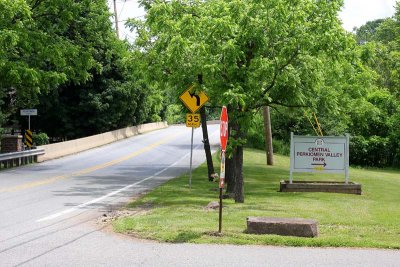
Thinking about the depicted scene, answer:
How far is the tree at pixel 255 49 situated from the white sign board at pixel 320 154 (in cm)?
485

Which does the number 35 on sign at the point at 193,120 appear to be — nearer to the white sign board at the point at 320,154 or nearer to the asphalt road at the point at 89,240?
the asphalt road at the point at 89,240

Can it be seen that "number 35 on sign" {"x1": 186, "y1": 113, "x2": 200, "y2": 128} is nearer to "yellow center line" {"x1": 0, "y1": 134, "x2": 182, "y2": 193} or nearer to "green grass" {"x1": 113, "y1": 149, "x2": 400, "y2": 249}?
"green grass" {"x1": 113, "y1": 149, "x2": 400, "y2": 249}

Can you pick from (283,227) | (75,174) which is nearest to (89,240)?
(283,227)

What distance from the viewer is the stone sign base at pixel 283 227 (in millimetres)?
10312

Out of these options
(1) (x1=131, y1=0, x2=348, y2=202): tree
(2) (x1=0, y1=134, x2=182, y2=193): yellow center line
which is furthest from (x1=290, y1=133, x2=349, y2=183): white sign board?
(2) (x1=0, y1=134, x2=182, y2=193): yellow center line

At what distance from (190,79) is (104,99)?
3474 cm

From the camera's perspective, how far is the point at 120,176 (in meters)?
24.7

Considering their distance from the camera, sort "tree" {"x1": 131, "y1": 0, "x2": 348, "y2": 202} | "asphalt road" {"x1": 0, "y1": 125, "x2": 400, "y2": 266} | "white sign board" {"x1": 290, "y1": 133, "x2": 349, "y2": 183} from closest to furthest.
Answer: "asphalt road" {"x1": 0, "y1": 125, "x2": 400, "y2": 266}, "tree" {"x1": 131, "y1": 0, "x2": 348, "y2": 202}, "white sign board" {"x1": 290, "y1": 133, "x2": 349, "y2": 183}

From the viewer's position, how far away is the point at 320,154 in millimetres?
20797

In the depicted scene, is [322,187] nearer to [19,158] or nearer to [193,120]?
[193,120]

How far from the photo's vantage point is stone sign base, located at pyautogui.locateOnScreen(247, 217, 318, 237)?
10312 mm

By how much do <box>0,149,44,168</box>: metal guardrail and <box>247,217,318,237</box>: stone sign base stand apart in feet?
64.4

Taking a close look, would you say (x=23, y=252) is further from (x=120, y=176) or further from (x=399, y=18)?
(x=399, y=18)

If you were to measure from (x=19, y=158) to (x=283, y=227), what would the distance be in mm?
22665
